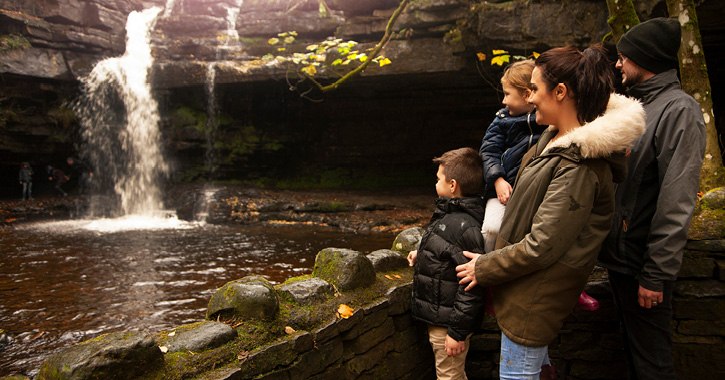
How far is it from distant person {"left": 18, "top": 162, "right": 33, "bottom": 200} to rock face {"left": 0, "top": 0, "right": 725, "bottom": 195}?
45cm

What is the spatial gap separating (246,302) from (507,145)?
1.82 m

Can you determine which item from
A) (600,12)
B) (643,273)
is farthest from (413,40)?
(643,273)

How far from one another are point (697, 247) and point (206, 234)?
365 inches

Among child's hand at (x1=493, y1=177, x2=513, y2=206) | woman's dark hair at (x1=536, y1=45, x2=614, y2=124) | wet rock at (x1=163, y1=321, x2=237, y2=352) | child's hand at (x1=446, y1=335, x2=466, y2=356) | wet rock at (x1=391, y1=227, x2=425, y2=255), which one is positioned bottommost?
child's hand at (x1=446, y1=335, x2=466, y2=356)

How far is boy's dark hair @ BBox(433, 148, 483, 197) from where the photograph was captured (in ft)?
7.77

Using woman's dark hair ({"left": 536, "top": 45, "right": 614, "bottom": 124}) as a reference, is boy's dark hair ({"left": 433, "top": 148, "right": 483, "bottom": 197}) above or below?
below

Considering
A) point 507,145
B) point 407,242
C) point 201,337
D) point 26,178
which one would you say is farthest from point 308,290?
point 26,178

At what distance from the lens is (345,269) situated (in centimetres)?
262

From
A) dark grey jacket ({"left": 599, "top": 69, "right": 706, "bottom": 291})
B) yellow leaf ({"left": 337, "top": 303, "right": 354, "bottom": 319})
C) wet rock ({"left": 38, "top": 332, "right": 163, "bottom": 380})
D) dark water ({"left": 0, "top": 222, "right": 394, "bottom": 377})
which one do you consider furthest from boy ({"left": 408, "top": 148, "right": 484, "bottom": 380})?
dark water ({"left": 0, "top": 222, "right": 394, "bottom": 377})

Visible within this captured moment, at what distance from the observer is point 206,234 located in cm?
976

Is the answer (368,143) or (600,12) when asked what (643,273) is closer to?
(600,12)

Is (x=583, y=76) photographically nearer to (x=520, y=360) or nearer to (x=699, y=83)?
(x=520, y=360)

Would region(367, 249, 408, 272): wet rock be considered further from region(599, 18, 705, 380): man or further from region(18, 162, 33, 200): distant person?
region(18, 162, 33, 200): distant person

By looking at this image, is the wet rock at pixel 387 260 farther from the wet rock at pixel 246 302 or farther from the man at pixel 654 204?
the man at pixel 654 204
